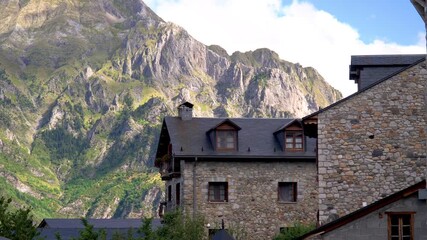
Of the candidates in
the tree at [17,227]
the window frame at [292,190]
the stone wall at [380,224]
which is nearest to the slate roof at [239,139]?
the window frame at [292,190]

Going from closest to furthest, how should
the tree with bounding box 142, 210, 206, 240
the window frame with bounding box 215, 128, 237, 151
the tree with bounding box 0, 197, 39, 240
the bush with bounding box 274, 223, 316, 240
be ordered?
1. the tree with bounding box 0, 197, 39, 240
2. the tree with bounding box 142, 210, 206, 240
3. the bush with bounding box 274, 223, 316, 240
4. the window frame with bounding box 215, 128, 237, 151

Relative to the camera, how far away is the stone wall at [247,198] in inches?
1804

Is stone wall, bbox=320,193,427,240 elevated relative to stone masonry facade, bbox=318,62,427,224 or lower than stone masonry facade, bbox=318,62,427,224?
lower

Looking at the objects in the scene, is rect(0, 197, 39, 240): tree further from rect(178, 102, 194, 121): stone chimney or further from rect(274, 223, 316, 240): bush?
rect(178, 102, 194, 121): stone chimney

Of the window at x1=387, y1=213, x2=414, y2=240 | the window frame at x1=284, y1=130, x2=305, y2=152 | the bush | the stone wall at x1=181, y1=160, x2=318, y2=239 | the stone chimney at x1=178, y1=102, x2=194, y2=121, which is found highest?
the stone chimney at x1=178, y1=102, x2=194, y2=121

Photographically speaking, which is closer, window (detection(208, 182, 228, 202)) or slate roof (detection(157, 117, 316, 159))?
window (detection(208, 182, 228, 202))

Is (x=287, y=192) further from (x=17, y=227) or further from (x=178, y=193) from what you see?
(x=17, y=227)

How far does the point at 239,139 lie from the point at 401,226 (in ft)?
87.1

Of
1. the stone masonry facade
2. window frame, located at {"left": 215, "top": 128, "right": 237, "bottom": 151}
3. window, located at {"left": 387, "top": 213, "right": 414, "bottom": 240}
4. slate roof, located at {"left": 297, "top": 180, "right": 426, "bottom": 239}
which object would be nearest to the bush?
window frame, located at {"left": 215, "top": 128, "right": 237, "bottom": 151}

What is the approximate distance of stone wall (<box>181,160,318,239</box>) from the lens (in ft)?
150

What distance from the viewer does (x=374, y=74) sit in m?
29.3

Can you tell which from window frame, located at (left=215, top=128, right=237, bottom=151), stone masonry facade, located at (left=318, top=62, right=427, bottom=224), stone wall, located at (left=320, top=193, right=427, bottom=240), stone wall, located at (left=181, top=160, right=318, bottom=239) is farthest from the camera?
window frame, located at (left=215, top=128, right=237, bottom=151)

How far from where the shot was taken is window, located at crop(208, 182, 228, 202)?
45969 millimetres

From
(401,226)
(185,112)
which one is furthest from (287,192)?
(401,226)
